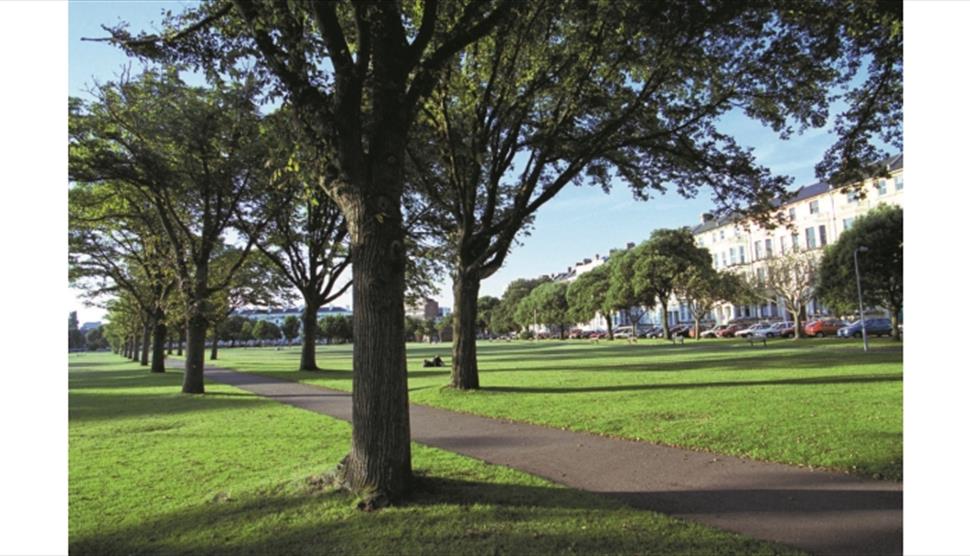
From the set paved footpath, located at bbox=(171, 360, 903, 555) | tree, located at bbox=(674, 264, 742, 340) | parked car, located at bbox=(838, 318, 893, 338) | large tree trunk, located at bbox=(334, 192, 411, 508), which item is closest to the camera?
paved footpath, located at bbox=(171, 360, 903, 555)

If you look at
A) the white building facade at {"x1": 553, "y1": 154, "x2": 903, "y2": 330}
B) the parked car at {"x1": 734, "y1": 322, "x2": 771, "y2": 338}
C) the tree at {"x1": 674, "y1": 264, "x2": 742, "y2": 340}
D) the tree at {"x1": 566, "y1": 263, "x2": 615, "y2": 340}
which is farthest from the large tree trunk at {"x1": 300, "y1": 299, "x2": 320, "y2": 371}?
the parked car at {"x1": 734, "y1": 322, "x2": 771, "y2": 338}

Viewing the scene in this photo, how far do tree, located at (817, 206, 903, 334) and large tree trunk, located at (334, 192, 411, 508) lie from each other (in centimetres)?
3892

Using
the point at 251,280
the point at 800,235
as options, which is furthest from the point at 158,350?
the point at 800,235

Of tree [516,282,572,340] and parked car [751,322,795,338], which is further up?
tree [516,282,572,340]

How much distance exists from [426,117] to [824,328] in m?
45.1

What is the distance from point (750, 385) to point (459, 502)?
11.3 m

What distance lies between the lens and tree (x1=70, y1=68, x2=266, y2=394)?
16.4 metres

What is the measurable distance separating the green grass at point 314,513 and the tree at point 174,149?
32.1 ft

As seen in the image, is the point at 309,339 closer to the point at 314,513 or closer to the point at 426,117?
the point at 426,117

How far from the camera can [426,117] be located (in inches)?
612

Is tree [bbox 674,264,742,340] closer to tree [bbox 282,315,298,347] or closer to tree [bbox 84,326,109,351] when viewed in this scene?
tree [bbox 84,326,109,351]

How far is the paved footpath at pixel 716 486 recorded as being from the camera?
15.6 feet

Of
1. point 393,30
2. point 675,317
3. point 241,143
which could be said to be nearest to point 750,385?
point 393,30

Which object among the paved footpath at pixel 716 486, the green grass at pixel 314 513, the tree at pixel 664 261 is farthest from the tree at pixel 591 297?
the green grass at pixel 314 513
